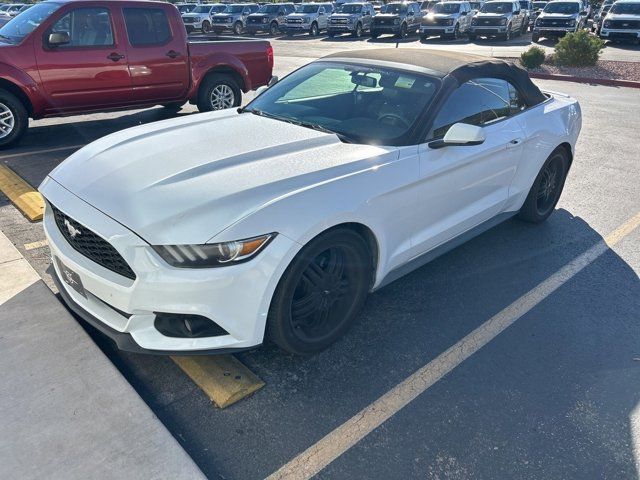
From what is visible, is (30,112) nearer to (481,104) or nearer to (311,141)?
(311,141)

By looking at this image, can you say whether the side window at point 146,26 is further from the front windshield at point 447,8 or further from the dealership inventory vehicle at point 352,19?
the dealership inventory vehicle at point 352,19

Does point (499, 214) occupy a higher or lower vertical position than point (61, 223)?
lower

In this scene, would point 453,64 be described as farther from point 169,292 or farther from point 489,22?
point 489,22

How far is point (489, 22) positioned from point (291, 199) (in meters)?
25.9

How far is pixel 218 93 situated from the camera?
29.0ft

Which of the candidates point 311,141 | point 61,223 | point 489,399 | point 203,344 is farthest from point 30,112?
point 489,399

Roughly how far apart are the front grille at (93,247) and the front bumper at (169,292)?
0.03 meters

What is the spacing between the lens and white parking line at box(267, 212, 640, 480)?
240cm

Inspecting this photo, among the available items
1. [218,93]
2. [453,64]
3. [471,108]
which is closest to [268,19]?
[218,93]

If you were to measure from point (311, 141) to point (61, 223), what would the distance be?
1571 mm

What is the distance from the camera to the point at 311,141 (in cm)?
328

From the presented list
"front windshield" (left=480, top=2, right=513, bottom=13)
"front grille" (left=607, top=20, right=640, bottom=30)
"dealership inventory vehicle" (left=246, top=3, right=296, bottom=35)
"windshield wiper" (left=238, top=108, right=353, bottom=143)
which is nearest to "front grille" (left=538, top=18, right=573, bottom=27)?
"front grille" (left=607, top=20, right=640, bottom=30)

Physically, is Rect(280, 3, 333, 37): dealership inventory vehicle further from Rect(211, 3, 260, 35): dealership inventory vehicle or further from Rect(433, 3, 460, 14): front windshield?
Rect(433, 3, 460, 14): front windshield

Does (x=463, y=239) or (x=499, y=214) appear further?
(x=499, y=214)
